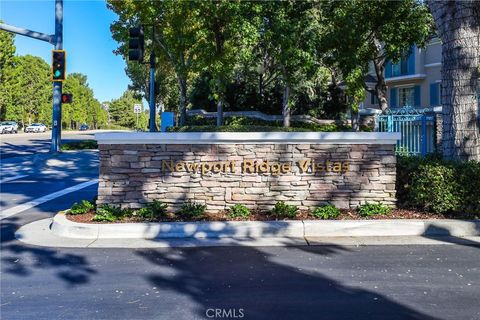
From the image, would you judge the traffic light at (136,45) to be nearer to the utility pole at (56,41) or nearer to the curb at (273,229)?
the utility pole at (56,41)

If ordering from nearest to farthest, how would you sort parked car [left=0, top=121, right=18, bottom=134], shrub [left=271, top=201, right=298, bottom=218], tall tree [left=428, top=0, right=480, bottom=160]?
shrub [left=271, top=201, right=298, bottom=218] < tall tree [left=428, top=0, right=480, bottom=160] < parked car [left=0, top=121, right=18, bottom=134]

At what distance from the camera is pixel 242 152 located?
7648mm

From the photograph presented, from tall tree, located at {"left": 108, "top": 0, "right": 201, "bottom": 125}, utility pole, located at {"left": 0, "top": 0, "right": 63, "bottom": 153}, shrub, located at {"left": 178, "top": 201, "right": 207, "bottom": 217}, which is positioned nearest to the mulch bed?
shrub, located at {"left": 178, "top": 201, "right": 207, "bottom": 217}

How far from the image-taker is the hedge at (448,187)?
6.84 m

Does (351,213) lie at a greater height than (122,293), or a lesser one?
greater

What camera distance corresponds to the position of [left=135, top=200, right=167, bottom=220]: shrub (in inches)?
287

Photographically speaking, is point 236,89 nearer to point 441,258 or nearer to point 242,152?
point 242,152

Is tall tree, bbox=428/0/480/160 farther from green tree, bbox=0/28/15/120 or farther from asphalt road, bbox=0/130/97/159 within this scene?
green tree, bbox=0/28/15/120

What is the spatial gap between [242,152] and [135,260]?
279 cm

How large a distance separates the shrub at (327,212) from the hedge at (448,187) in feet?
4.43

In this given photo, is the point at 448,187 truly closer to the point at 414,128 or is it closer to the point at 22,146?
the point at 414,128

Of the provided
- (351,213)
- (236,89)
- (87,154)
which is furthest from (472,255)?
(236,89)

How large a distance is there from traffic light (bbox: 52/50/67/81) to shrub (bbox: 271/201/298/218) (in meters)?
13.2

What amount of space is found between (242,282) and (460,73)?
17.8ft
